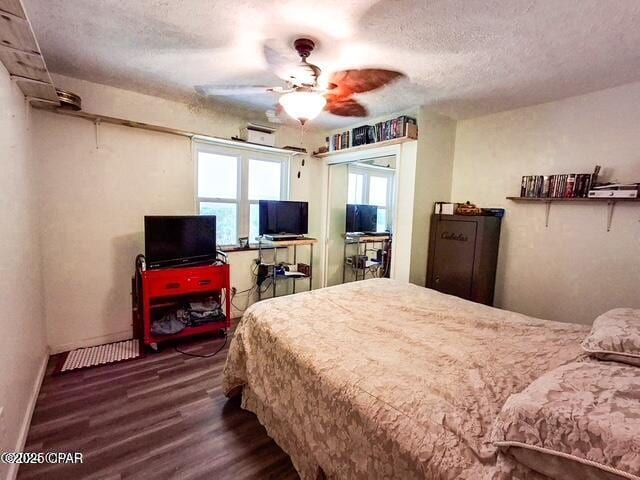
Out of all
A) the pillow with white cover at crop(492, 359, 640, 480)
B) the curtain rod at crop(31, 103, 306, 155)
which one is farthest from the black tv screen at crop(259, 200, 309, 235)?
the pillow with white cover at crop(492, 359, 640, 480)

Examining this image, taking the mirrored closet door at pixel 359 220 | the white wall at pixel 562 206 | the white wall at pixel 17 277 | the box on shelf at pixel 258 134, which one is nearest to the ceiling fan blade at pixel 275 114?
the box on shelf at pixel 258 134

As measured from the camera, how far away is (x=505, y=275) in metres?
3.05

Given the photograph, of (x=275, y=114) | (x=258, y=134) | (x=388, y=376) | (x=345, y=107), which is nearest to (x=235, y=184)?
(x=258, y=134)

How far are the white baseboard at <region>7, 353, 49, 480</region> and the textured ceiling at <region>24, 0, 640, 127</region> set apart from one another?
2254mm

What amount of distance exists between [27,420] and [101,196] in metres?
1.76

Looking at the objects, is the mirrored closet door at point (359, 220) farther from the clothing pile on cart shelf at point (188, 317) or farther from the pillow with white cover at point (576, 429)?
the pillow with white cover at point (576, 429)

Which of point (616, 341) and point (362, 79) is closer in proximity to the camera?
point (616, 341)

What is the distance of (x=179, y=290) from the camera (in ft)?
9.10

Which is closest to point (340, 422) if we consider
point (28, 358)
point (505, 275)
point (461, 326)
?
point (461, 326)

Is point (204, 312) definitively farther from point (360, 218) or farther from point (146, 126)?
point (360, 218)

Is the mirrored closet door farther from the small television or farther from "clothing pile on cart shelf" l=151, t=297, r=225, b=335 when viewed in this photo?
"clothing pile on cart shelf" l=151, t=297, r=225, b=335

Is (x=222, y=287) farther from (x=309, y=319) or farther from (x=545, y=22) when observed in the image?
(x=545, y=22)

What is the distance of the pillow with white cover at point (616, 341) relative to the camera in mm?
1167

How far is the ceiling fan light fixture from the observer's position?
1.90 m
